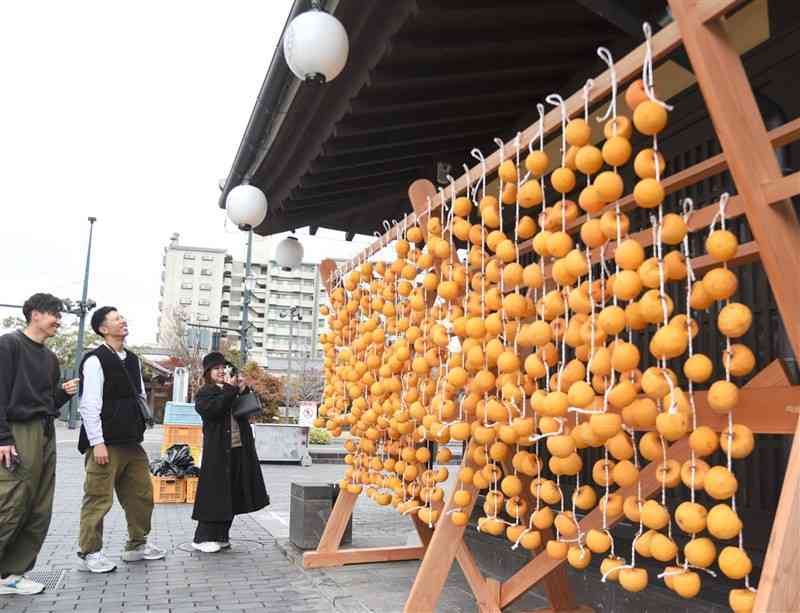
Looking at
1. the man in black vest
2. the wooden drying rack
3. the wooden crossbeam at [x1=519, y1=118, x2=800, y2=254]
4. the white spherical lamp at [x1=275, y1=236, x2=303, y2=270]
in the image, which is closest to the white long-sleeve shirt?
the man in black vest

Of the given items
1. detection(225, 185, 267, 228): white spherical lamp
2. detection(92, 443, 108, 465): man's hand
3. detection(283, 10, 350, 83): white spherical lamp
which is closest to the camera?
detection(283, 10, 350, 83): white spherical lamp

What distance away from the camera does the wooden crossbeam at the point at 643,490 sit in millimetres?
1944

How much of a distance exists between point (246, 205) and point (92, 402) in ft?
5.95

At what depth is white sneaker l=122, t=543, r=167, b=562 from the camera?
5105 millimetres

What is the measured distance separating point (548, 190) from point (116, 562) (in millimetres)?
4336

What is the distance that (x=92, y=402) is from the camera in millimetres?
4730

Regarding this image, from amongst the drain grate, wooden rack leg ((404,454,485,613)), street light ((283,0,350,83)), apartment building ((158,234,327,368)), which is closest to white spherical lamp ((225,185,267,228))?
street light ((283,0,350,83))

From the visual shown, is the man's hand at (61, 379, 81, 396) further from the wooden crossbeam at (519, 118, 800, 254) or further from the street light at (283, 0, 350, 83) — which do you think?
the wooden crossbeam at (519, 118, 800, 254)

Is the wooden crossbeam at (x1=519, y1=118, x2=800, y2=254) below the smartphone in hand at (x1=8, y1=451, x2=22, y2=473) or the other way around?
the other way around

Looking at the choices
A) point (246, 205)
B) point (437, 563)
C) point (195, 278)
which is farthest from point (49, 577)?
point (195, 278)

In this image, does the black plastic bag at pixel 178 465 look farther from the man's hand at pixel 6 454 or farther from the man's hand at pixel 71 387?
the man's hand at pixel 6 454

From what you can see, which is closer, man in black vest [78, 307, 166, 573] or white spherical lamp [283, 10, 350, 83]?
white spherical lamp [283, 10, 350, 83]

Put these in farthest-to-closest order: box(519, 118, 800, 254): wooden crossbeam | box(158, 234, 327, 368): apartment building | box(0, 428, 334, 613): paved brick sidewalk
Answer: box(158, 234, 327, 368): apartment building, box(0, 428, 334, 613): paved brick sidewalk, box(519, 118, 800, 254): wooden crossbeam

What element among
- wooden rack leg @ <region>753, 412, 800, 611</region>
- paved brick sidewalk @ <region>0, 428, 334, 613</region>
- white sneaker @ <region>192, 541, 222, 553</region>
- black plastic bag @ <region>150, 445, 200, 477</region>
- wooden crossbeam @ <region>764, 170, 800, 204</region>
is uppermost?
wooden crossbeam @ <region>764, 170, 800, 204</region>
